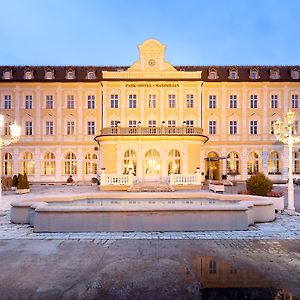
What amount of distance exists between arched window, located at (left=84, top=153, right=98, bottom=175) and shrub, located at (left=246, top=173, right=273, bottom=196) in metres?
23.7

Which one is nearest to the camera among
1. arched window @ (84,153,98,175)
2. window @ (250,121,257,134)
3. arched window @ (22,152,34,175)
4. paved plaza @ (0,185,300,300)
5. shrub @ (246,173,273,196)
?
paved plaza @ (0,185,300,300)

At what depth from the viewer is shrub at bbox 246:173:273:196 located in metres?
13.5

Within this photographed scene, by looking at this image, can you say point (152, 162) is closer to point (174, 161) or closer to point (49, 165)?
point (174, 161)

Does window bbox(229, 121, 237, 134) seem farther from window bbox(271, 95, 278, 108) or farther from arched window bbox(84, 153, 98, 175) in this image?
arched window bbox(84, 153, 98, 175)

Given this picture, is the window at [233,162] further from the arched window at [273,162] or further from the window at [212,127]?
the arched window at [273,162]

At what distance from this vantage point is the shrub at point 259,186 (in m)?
13.5

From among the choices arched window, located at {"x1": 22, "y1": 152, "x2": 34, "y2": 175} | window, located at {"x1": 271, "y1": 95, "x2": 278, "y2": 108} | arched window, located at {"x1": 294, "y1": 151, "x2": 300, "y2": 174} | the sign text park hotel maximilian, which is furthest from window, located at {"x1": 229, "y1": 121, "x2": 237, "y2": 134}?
arched window, located at {"x1": 22, "y1": 152, "x2": 34, "y2": 175}

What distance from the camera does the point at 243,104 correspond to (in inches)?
1352

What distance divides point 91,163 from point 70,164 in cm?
273

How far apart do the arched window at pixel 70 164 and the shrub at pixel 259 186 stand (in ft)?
82.6

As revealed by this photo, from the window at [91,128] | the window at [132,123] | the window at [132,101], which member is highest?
Answer: the window at [132,101]

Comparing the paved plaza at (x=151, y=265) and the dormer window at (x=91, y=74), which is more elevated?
the dormer window at (x=91, y=74)

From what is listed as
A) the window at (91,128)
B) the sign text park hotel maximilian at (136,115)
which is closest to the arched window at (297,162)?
the sign text park hotel maximilian at (136,115)

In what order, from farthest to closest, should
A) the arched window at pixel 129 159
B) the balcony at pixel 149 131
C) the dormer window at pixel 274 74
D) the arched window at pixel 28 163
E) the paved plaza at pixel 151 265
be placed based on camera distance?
1. the dormer window at pixel 274 74
2. the arched window at pixel 28 163
3. the arched window at pixel 129 159
4. the balcony at pixel 149 131
5. the paved plaza at pixel 151 265
